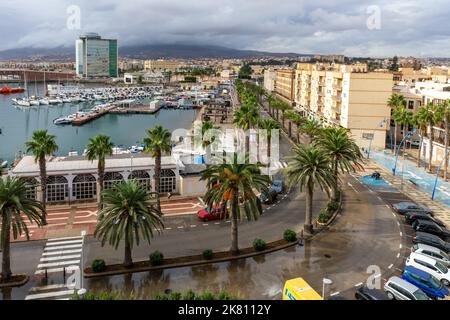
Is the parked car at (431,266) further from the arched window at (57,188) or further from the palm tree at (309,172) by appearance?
the arched window at (57,188)

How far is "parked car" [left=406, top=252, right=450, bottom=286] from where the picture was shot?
24.6 metres

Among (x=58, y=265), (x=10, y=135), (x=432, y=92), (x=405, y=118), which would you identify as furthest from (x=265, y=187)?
(x=10, y=135)

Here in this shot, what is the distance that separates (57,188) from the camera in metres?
38.4

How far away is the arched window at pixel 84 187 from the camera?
3875 cm

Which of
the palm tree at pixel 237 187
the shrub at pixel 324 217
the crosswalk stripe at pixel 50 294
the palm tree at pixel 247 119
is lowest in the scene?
the crosswalk stripe at pixel 50 294

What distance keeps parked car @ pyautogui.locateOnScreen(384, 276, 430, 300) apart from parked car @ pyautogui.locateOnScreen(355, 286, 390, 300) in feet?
2.50

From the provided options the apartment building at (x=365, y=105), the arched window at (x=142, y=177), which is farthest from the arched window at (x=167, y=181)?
the apartment building at (x=365, y=105)

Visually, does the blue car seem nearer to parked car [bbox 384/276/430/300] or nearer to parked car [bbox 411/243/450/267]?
parked car [bbox 384/276/430/300]

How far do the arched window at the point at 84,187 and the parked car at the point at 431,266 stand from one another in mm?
28362

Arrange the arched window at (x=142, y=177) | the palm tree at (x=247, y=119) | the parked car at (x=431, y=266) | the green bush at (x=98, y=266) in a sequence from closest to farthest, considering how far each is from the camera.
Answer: the green bush at (x=98, y=266), the parked car at (x=431, y=266), the arched window at (x=142, y=177), the palm tree at (x=247, y=119)

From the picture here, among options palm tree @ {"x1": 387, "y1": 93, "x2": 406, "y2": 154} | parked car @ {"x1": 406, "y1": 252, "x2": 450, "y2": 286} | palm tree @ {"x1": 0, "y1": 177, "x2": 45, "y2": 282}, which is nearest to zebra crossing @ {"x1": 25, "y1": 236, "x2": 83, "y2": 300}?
palm tree @ {"x1": 0, "y1": 177, "x2": 45, "y2": 282}

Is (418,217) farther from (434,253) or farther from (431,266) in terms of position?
(431,266)

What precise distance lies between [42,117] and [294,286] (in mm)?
129154

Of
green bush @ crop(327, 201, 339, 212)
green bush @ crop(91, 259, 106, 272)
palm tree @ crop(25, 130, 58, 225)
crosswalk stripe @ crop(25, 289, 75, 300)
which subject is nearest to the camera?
crosswalk stripe @ crop(25, 289, 75, 300)
